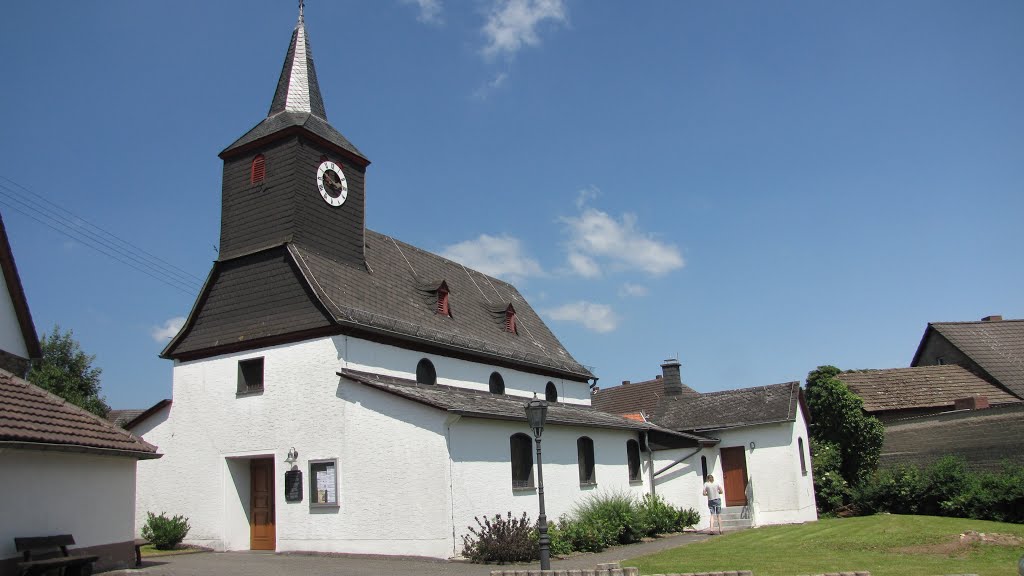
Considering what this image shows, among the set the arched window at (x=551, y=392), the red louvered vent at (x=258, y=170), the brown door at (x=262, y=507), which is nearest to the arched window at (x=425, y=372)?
the brown door at (x=262, y=507)

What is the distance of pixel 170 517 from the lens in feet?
65.3

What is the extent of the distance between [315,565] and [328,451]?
10.1 feet

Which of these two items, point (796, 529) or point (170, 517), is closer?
point (170, 517)

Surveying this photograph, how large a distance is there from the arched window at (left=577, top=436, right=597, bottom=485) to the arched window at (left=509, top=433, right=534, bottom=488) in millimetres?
2669

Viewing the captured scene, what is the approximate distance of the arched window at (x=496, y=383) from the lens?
79.0ft

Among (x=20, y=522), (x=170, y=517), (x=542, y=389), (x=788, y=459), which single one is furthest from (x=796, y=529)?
(x=20, y=522)

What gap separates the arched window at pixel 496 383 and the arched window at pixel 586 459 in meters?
3.26

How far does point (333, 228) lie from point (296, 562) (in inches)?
364

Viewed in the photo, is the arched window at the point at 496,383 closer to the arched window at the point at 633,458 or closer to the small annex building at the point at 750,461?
the arched window at the point at 633,458

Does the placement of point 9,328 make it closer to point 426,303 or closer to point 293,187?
point 293,187

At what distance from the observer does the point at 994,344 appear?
121ft

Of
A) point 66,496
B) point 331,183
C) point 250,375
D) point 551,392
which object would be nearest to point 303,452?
point 250,375

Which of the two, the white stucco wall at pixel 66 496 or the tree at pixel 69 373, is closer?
the white stucco wall at pixel 66 496

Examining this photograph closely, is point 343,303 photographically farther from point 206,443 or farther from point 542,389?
point 542,389
